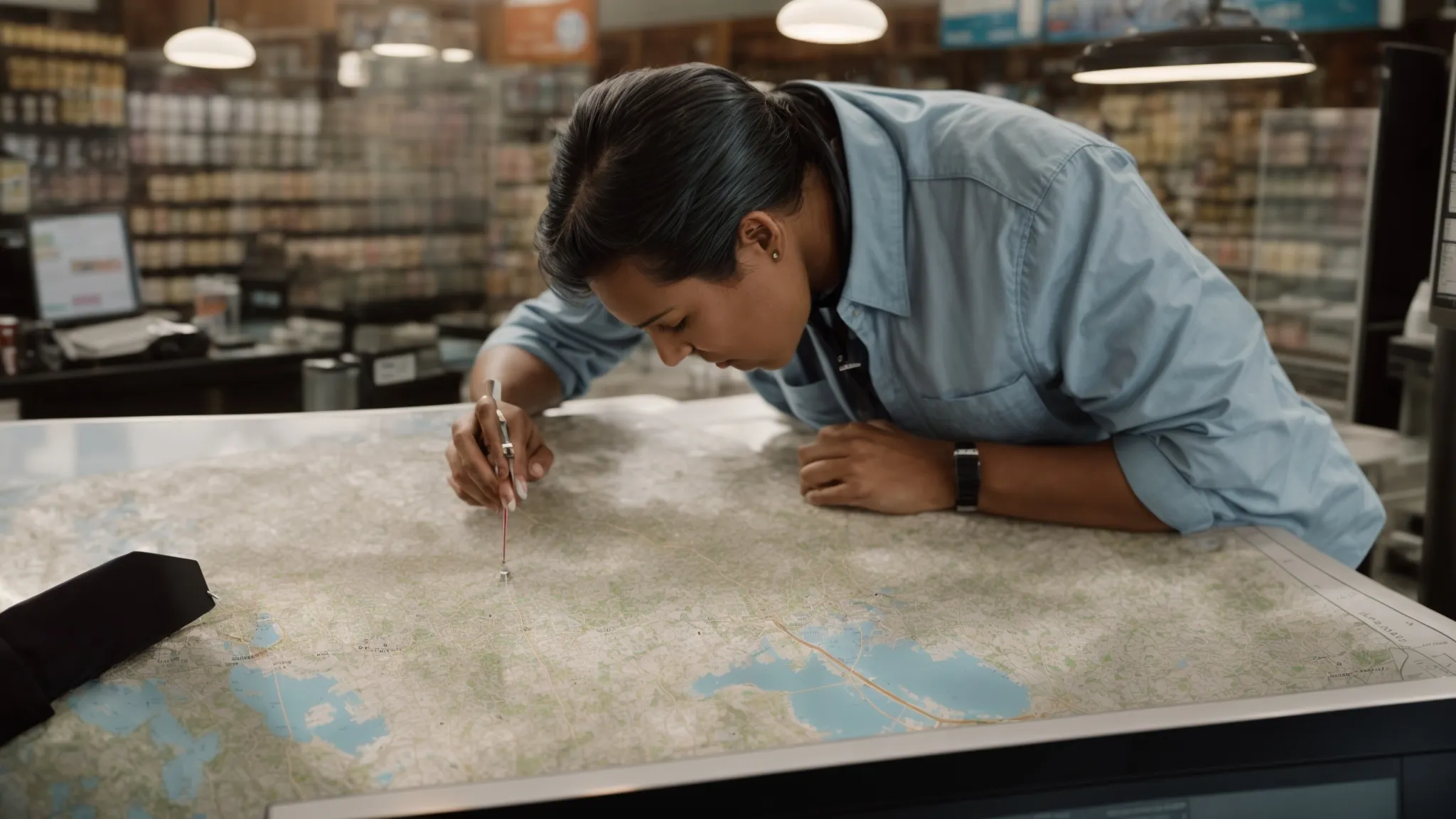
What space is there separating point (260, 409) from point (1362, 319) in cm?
493

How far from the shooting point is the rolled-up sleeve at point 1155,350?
5.02ft

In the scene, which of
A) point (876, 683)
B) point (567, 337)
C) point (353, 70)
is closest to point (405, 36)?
point (353, 70)

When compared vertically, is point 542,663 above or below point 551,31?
below

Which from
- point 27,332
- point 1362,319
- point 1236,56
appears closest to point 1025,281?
point 1236,56

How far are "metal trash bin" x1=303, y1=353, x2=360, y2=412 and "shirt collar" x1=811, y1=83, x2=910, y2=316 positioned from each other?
368cm

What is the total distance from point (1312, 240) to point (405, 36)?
17.9 feet

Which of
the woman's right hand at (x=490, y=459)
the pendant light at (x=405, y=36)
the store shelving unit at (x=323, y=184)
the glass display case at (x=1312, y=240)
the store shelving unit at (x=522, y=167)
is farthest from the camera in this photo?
the store shelving unit at (x=522, y=167)

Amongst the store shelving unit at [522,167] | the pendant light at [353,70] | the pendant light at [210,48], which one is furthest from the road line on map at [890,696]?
the pendant light at [353,70]

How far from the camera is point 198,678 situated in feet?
3.79

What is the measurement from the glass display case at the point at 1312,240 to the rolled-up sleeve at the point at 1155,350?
4.50 m

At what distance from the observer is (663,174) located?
56.9 inches

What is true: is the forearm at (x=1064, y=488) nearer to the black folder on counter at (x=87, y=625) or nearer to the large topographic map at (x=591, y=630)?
the large topographic map at (x=591, y=630)

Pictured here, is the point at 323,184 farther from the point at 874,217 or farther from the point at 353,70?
the point at 874,217

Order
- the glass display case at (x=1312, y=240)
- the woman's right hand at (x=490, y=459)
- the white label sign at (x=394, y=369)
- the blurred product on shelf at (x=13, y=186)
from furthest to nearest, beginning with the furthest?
the blurred product on shelf at (x=13, y=186), the glass display case at (x=1312, y=240), the white label sign at (x=394, y=369), the woman's right hand at (x=490, y=459)
